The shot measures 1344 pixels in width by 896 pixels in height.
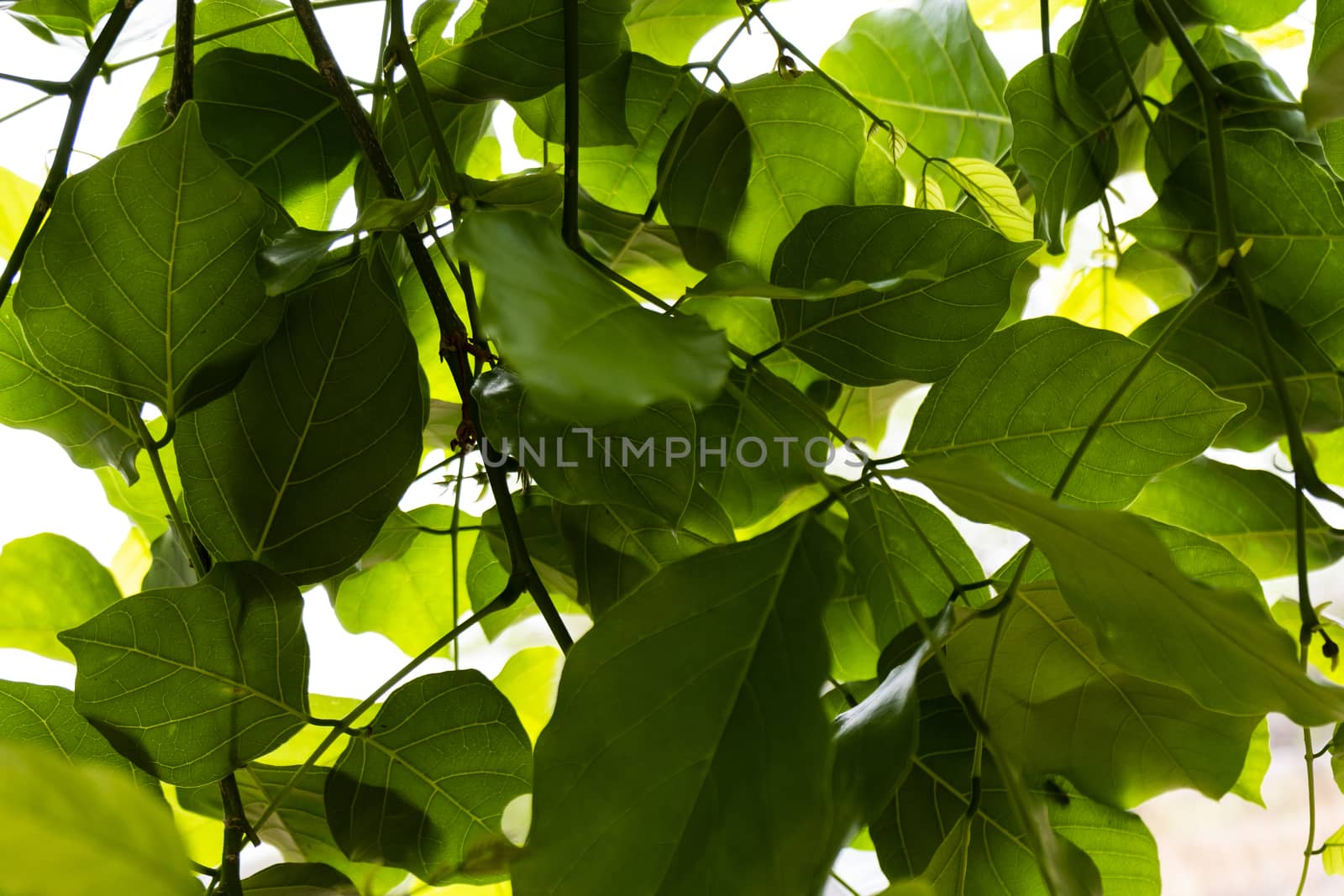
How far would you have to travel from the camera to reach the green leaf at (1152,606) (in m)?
0.16

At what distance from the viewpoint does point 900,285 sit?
246 millimetres

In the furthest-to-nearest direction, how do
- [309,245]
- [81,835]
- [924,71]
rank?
[924,71] → [309,245] → [81,835]

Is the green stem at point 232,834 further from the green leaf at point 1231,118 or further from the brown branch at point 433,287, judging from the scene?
the green leaf at point 1231,118

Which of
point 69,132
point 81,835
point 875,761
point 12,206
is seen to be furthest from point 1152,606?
point 12,206

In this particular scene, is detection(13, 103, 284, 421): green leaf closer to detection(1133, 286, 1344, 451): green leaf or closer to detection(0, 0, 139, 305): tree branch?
detection(0, 0, 139, 305): tree branch

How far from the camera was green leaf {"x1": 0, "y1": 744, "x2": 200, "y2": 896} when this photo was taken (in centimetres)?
9

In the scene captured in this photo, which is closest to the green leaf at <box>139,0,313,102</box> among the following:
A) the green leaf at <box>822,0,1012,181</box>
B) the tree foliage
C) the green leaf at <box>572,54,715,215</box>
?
the tree foliage

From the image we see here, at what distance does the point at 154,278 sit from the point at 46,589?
180 millimetres

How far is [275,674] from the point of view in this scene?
0.23 m

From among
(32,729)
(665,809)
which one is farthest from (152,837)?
(32,729)

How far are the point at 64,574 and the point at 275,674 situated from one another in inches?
6.0

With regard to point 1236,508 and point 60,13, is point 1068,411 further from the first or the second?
point 60,13

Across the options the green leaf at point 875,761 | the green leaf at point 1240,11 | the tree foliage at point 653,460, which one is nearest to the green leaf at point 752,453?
the tree foliage at point 653,460

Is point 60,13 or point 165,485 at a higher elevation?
point 60,13
